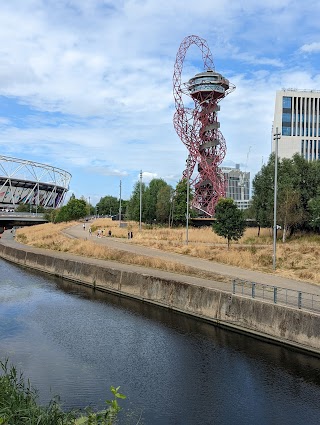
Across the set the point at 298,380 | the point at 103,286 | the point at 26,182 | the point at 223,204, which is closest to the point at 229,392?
the point at 298,380

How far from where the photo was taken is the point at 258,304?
20.0m

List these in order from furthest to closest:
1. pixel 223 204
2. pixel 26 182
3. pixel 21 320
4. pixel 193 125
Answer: pixel 26 182
pixel 193 125
pixel 223 204
pixel 21 320

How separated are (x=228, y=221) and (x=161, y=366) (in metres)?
21.1

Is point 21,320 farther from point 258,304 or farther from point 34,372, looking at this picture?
point 258,304

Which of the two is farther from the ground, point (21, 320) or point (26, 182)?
point (26, 182)

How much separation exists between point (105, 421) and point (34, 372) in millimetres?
8567

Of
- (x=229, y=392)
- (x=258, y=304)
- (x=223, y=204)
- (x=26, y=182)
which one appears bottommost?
(x=229, y=392)

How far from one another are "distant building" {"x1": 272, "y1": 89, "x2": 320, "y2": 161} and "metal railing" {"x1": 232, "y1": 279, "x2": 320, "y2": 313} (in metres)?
94.0

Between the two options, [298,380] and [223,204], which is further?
[223,204]

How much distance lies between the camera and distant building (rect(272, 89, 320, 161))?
111m

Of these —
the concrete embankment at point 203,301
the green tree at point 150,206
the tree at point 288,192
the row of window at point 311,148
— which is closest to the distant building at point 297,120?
the row of window at point 311,148

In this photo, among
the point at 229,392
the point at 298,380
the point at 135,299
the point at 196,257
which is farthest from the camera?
the point at 196,257

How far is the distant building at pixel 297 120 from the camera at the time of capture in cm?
11119

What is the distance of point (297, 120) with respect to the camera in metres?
112
